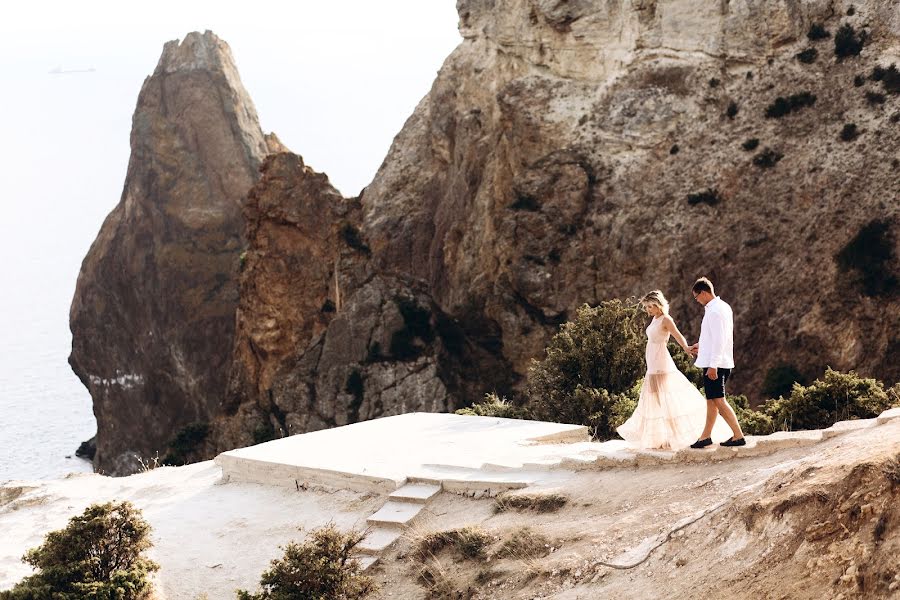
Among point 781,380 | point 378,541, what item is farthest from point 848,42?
point 378,541

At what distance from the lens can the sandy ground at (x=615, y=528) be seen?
7.54 metres

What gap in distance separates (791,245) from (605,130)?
1154 cm

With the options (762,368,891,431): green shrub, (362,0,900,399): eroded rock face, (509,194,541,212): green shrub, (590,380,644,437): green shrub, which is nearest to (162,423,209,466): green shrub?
(362,0,900,399): eroded rock face

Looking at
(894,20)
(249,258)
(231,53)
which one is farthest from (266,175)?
(231,53)

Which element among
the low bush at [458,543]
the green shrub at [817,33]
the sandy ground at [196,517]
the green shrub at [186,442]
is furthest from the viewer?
the green shrub at [186,442]

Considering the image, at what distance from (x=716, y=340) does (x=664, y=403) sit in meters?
1.11

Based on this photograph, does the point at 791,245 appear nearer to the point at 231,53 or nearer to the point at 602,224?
the point at 602,224

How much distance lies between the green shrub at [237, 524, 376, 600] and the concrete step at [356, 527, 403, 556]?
0.99 metres

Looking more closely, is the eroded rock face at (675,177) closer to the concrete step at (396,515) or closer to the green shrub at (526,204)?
the green shrub at (526,204)

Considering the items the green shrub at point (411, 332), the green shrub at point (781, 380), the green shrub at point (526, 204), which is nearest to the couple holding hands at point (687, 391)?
the green shrub at point (781, 380)

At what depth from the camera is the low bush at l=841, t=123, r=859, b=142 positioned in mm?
42688

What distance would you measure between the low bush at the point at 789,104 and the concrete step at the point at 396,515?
38.1 m

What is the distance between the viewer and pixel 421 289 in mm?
52344

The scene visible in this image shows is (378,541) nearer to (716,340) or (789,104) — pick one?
(716,340)
